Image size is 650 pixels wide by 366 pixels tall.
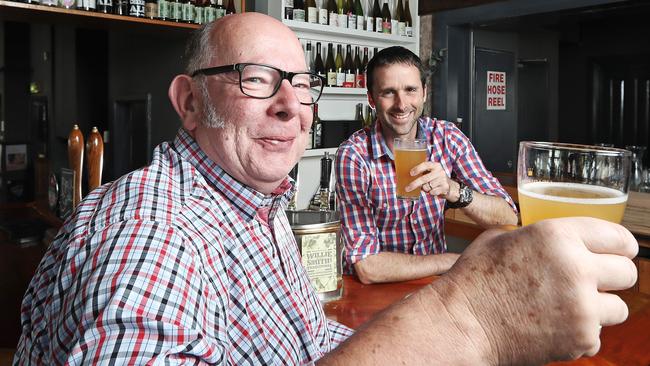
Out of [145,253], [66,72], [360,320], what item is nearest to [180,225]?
[145,253]

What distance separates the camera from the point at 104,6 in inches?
110

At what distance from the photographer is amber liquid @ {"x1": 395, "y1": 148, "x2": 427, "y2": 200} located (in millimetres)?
1820

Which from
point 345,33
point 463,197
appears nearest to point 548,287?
point 463,197

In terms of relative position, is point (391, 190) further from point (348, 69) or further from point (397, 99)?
point (348, 69)

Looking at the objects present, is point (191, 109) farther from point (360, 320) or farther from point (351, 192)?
point (351, 192)

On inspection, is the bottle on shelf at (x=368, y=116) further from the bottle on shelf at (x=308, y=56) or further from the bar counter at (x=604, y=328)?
the bar counter at (x=604, y=328)

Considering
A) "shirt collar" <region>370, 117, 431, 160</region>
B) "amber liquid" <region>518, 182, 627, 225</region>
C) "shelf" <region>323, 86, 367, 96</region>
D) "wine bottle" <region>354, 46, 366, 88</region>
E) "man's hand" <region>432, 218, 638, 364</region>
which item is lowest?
"man's hand" <region>432, 218, 638, 364</region>

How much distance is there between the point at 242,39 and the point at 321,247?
26.0 inches

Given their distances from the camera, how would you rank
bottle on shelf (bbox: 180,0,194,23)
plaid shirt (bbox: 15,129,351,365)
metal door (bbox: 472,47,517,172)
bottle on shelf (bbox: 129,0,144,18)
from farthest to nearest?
metal door (bbox: 472,47,517,172) → bottle on shelf (bbox: 180,0,194,23) → bottle on shelf (bbox: 129,0,144,18) → plaid shirt (bbox: 15,129,351,365)

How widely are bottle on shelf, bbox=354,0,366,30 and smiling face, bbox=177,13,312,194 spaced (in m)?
3.02

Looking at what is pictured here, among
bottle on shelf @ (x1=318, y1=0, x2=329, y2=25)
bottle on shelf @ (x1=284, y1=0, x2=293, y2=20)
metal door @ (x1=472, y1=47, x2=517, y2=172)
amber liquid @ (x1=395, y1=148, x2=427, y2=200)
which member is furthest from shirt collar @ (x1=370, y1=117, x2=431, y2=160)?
metal door @ (x1=472, y1=47, x2=517, y2=172)

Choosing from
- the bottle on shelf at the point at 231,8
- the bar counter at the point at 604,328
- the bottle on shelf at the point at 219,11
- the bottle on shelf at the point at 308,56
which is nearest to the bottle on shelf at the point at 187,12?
the bottle on shelf at the point at 219,11

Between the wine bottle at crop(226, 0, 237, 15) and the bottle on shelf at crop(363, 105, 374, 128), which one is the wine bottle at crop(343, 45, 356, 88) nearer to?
the bottle on shelf at crop(363, 105, 374, 128)

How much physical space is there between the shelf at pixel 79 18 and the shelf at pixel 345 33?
63 cm
